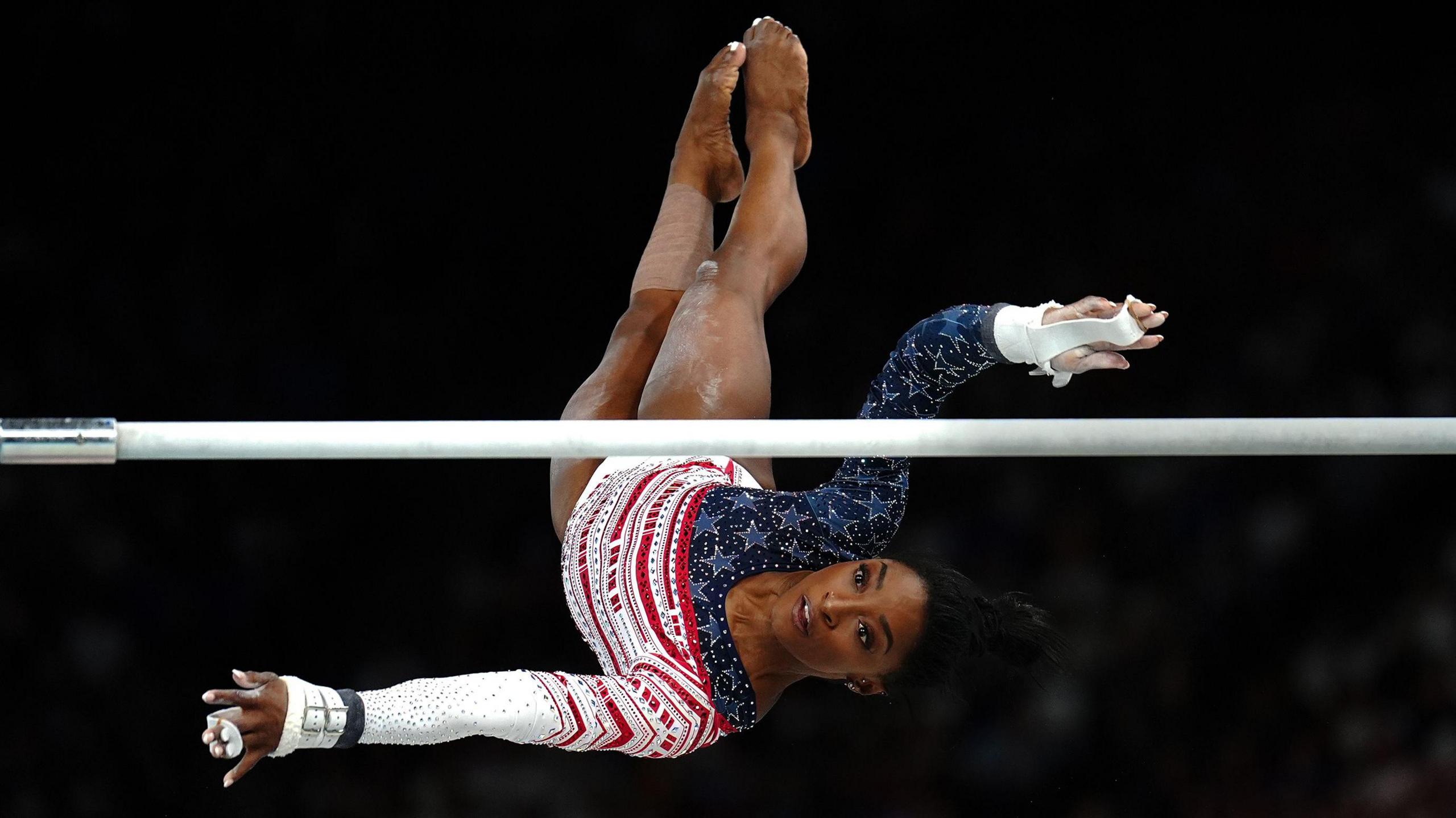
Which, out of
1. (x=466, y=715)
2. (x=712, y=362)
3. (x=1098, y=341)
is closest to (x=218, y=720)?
(x=466, y=715)

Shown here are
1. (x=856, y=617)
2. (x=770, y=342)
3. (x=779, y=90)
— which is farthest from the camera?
(x=770, y=342)

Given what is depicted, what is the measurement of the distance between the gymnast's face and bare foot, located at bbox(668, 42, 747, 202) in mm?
836

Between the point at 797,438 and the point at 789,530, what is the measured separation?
493 millimetres

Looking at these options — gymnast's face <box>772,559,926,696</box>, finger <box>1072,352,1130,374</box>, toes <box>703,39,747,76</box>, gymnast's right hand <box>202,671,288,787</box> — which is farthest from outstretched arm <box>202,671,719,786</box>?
toes <box>703,39,747,76</box>

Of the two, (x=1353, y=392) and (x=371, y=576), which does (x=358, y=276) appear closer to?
(x=371, y=576)

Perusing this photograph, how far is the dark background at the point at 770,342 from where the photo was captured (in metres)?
2.81

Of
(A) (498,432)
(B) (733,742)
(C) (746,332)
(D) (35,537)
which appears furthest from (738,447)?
(D) (35,537)

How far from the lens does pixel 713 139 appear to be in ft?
8.36

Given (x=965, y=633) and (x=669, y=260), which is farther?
(x=669, y=260)

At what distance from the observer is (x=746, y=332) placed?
2.28m

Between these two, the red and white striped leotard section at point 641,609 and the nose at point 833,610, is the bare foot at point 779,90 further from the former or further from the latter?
the nose at point 833,610

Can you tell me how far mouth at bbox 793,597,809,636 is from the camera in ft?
6.49

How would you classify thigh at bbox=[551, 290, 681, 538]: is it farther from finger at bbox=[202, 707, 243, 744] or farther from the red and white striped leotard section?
finger at bbox=[202, 707, 243, 744]

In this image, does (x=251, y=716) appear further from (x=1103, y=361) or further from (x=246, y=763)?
(x=1103, y=361)
